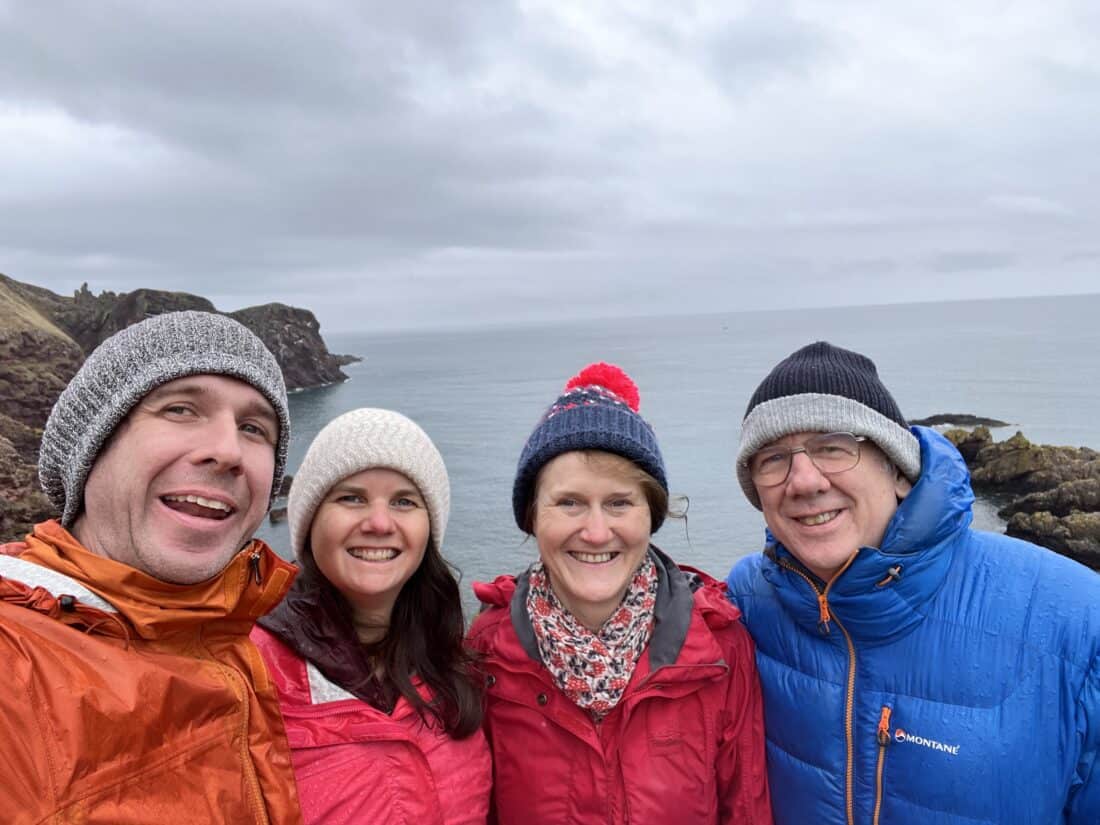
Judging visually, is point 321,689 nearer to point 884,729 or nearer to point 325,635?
point 325,635

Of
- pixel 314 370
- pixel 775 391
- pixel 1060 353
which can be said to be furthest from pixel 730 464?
pixel 1060 353

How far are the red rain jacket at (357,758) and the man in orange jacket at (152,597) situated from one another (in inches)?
10.1

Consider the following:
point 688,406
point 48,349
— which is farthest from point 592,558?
point 48,349

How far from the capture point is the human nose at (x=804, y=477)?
11.9 feet

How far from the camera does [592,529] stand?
12.5ft

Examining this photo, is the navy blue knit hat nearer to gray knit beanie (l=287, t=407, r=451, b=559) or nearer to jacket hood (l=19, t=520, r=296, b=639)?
gray knit beanie (l=287, t=407, r=451, b=559)

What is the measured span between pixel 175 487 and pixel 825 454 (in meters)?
3.20

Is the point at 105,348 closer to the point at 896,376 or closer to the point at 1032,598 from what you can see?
the point at 1032,598

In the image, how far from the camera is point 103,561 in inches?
97.5

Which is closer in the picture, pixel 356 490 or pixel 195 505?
pixel 195 505

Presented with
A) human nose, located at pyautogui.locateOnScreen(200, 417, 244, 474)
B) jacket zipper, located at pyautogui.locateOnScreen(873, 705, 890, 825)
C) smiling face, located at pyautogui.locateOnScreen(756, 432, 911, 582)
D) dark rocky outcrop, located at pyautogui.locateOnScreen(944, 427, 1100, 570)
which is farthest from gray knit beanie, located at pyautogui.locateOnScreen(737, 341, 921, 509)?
dark rocky outcrop, located at pyautogui.locateOnScreen(944, 427, 1100, 570)

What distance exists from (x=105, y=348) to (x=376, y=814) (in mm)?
2464

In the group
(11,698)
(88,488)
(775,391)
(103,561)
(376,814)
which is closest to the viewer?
(11,698)

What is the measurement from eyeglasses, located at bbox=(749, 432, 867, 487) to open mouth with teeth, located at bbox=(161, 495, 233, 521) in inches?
112
